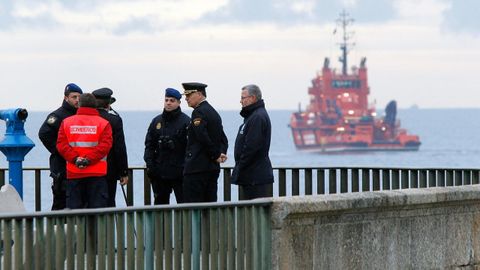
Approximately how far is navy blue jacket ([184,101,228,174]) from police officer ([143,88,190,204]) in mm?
499

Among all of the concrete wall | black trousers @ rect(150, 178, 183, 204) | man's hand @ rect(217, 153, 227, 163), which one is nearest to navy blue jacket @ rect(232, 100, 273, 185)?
man's hand @ rect(217, 153, 227, 163)

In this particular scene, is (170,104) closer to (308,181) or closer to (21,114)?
(21,114)

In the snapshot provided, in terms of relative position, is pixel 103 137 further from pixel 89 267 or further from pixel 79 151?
pixel 89 267

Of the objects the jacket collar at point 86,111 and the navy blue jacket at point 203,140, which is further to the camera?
the navy blue jacket at point 203,140

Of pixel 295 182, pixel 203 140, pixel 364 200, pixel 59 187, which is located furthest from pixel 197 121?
pixel 364 200

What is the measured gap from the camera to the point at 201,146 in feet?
47.3

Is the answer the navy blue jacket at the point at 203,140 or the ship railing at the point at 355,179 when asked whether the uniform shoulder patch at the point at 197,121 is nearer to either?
the navy blue jacket at the point at 203,140

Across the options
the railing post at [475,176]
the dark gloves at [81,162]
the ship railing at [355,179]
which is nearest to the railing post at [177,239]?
the dark gloves at [81,162]

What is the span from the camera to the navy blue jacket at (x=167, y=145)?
49.4ft

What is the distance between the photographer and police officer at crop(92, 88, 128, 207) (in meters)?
14.0

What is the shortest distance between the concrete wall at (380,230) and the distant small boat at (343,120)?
161460mm

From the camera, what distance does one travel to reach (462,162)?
484 feet

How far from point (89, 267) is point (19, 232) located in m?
0.66

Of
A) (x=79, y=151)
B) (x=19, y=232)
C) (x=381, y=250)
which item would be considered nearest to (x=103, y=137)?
(x=79, y=151)
